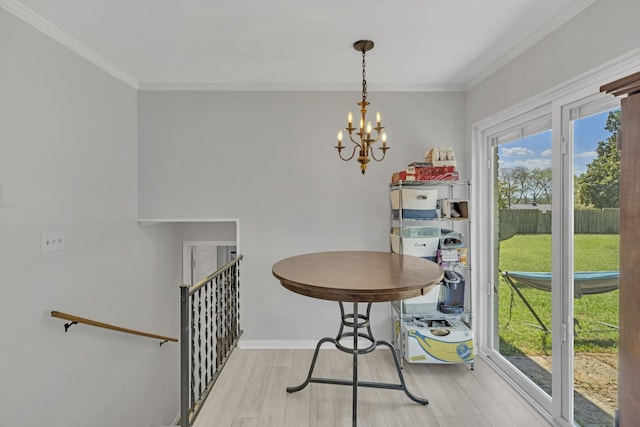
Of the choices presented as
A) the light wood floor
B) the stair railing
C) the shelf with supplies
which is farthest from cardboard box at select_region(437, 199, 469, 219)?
the stair railing

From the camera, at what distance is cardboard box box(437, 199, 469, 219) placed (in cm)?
274

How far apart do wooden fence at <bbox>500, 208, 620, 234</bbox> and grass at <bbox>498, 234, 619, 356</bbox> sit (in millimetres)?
36

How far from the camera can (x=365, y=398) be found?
2.24 metres

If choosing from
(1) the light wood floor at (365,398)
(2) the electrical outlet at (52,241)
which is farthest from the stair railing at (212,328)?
(2) the electrical outlet at (52,241)

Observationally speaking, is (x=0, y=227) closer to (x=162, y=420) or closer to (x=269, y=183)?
(x=269, y=183)

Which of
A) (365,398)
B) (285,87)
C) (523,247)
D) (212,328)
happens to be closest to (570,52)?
(523,247)

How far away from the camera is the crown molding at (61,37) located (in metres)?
1.83

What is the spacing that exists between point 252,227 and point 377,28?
192 cm

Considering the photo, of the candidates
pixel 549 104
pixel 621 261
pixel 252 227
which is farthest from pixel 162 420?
pixel 549 104

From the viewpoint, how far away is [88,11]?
189cm

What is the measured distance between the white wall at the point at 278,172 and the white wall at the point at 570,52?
0.64 meters

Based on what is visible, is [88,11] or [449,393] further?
[449,393]

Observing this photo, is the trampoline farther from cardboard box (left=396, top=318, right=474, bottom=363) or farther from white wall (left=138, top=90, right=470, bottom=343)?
white wall (left=138, top=90, right=470, bottom=343)

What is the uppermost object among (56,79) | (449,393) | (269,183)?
(56,79)
